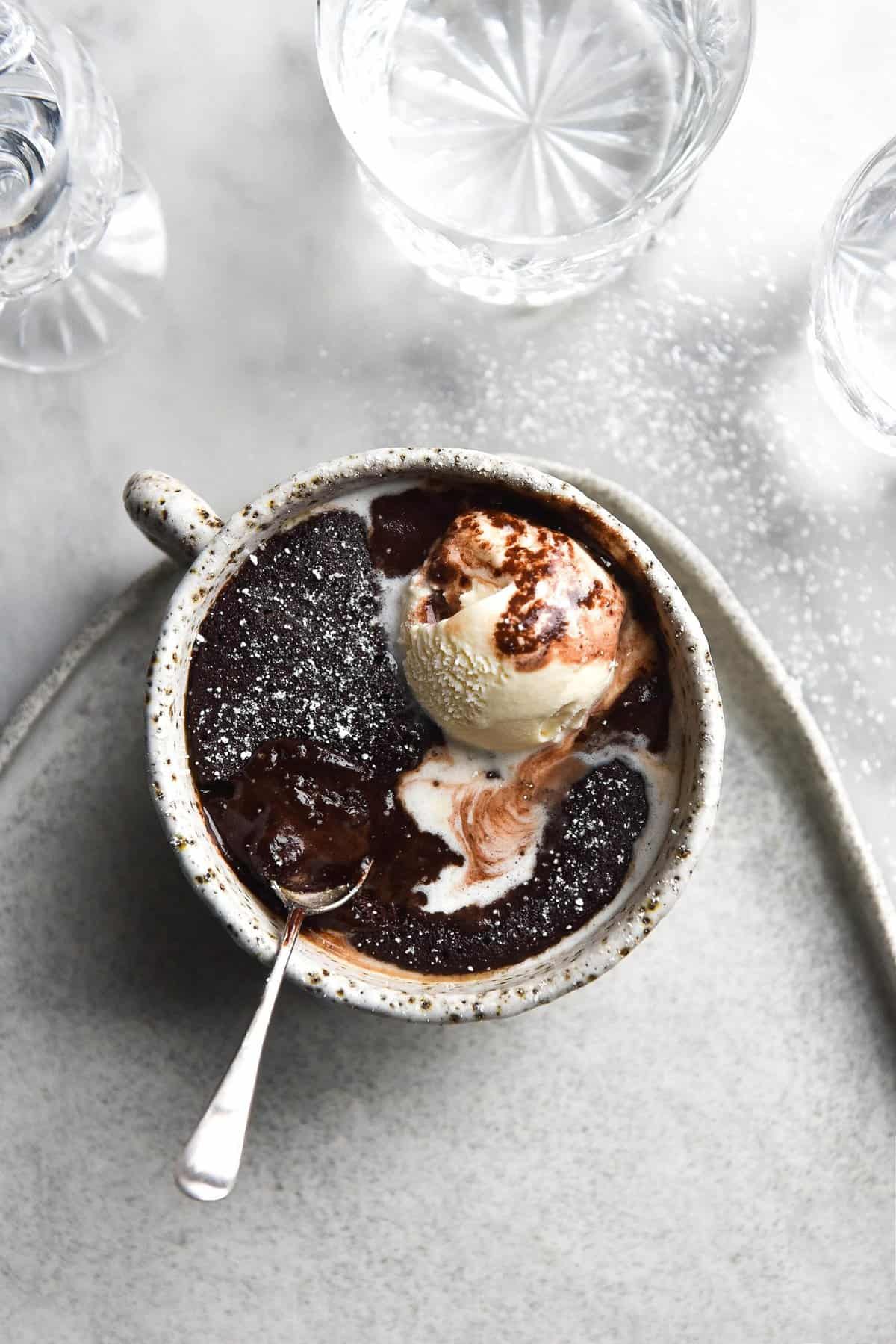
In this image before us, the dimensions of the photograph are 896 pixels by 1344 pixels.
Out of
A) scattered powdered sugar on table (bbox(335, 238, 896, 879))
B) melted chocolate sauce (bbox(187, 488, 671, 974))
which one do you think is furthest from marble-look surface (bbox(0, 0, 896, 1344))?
melted chocolate sauce (bbox(187, 488, 671, 974))

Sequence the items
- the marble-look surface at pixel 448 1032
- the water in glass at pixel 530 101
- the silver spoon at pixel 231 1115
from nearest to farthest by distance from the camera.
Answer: the silver spoon at pixel 231 1115, the marble-look surface at pixel 448 1032, the water in glass at pixel 530 101

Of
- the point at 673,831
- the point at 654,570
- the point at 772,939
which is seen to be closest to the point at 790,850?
the point at 772,939

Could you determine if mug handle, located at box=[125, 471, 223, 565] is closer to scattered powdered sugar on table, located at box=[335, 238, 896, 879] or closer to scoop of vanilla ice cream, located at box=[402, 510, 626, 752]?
scoop of vanilla ice cream, located at box=[402, 510, 626, 752]

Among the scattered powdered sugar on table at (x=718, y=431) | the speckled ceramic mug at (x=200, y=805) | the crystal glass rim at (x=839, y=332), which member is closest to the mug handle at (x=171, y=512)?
the speckled ceramic mug at (x=200, y=805)

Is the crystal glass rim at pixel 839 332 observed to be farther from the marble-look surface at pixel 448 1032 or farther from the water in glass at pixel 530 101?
the water in glass at pixel 530 101

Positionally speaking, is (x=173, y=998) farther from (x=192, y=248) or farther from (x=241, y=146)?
(x=241, y=146)

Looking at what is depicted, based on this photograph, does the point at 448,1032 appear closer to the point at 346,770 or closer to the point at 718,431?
the point at 346,770

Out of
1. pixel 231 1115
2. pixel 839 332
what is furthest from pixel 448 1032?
pixel 839 332
